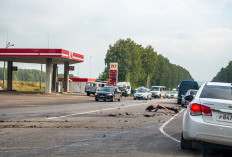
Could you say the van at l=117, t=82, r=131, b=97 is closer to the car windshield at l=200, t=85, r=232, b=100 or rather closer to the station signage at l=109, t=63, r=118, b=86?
the station signage at l=109, t=63, r=118, b=86

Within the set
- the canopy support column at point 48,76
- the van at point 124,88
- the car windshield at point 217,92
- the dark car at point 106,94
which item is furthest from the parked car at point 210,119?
the van at point 124,88

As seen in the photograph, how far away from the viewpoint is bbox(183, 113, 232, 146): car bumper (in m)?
6.42

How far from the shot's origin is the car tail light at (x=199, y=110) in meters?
6.66

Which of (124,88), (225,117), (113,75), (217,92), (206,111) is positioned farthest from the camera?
(113,75)

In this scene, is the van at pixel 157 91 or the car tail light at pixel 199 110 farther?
the van at pixel 157 91

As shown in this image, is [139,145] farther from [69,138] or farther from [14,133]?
[14,133]

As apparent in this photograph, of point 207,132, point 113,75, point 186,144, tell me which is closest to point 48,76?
point 113,75

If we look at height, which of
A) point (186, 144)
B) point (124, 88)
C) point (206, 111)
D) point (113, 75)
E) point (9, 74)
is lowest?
point (186, 144)

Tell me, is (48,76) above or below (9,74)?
below

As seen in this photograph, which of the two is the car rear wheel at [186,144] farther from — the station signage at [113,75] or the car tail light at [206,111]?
the station signage at [113,75]

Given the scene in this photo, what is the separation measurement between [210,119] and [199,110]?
28cm

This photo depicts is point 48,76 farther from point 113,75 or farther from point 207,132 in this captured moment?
point 207,132

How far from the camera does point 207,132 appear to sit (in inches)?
258

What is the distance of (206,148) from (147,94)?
37242mm
